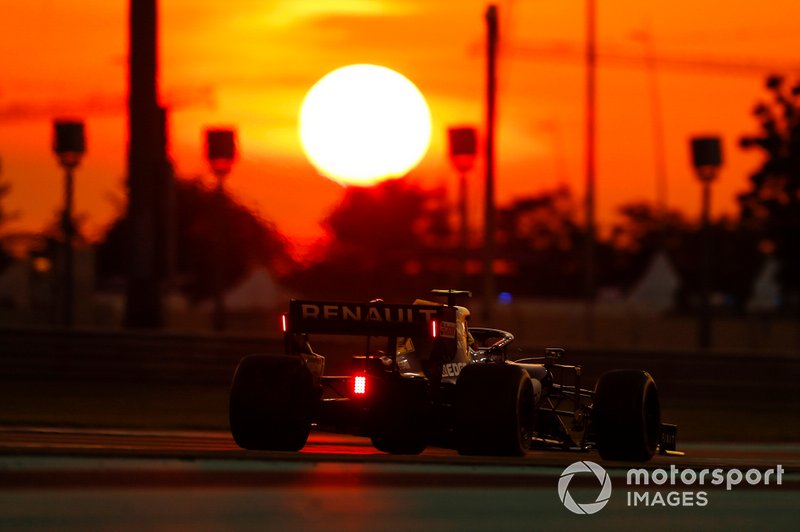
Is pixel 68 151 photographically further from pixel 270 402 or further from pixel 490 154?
pixel 270 402

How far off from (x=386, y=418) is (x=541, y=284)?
103973mm

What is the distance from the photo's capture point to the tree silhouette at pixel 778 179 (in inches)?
1430

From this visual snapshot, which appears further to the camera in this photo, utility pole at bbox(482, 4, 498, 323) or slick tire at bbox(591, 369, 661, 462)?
utility pole at bbox(482, 4, 498, 323)

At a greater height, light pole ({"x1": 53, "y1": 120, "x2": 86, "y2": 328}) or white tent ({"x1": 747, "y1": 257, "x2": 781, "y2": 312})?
light pole ({"x1": 53, "y1": 120, "x2": 86, "y2": 328})

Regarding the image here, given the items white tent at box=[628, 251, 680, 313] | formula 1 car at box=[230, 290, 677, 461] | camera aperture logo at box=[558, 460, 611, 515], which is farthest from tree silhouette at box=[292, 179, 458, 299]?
camera aperture logo at box=[558, 460, 611, 515]

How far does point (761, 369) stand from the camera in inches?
869

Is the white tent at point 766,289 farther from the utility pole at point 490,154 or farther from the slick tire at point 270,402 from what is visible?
the slick tire at point 270,402

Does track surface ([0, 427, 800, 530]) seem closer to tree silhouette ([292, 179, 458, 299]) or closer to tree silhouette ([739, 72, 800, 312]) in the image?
tree silhouette ([739, 72, 800, 312])

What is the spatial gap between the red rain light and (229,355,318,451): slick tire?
32cm

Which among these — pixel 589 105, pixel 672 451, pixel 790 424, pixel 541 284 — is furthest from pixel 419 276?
→ pixel 672 451

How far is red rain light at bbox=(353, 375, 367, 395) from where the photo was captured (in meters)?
10.6

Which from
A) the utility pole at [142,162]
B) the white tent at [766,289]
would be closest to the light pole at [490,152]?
the utility pole at [142,162]

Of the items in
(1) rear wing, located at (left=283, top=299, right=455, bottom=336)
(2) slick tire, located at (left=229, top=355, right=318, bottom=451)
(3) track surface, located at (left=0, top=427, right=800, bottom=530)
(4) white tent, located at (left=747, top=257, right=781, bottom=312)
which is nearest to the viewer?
(3) track surface, located at (left=0, top=427, right=800, bottom=530)

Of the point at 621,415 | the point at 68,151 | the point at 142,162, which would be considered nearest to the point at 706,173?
the point at 142,162
